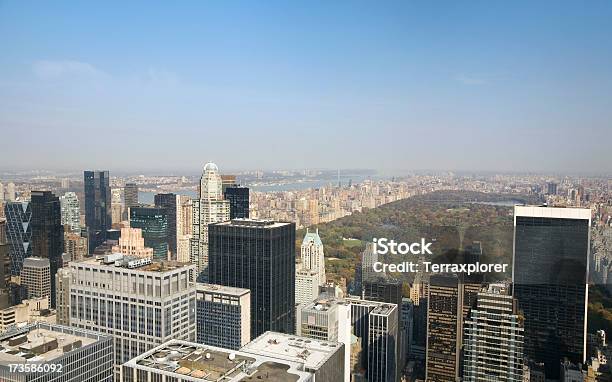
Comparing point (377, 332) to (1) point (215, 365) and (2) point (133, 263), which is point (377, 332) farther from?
(2) point (133, 263)

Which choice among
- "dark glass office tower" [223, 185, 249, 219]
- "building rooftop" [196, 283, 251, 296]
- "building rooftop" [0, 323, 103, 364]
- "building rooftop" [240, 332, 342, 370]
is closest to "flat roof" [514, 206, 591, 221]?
"building rooftop" [240, 332, 342, 370]

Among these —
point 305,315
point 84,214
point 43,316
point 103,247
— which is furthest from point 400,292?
point 84,214

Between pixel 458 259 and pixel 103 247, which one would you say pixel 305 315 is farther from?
pixel 103 247

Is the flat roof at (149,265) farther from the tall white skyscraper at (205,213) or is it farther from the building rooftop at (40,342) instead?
the tall white skyscraper at (205,213)

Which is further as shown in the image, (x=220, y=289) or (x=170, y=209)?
(x=170, y=209)

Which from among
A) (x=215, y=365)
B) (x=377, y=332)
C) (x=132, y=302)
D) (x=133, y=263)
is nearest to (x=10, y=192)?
(x=133, y=263)
